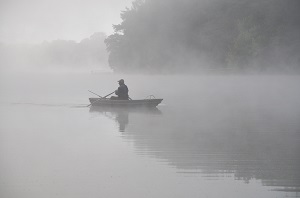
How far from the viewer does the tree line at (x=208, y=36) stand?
58.4 meters

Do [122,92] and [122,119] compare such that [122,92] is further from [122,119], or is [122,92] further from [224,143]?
[224,143]

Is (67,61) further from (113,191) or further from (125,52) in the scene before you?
(113,191)

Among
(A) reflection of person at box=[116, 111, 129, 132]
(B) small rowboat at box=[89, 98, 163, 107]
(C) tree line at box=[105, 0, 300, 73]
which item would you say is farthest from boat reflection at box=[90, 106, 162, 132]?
(C) tree line at box=[105, 0, 300, 73]

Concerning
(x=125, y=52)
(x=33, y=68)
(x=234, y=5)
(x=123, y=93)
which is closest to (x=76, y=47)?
(x=33, y=68)

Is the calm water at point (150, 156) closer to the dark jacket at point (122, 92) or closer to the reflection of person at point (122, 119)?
the reflection of person at point (122, 119)

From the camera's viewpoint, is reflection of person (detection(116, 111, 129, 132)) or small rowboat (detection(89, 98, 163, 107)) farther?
small rowboat (detection(89, 98, 163, 107))

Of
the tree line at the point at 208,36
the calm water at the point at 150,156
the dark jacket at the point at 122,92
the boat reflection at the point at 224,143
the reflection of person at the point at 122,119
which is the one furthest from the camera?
the tree line at the point at 208,36

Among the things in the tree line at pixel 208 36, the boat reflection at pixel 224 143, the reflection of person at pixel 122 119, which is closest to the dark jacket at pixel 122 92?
the reflection of person at pixel 122 119

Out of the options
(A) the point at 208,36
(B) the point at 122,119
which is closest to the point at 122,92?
(B) the point at 122,119

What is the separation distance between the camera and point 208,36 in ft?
212

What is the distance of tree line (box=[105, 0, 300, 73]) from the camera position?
2299 inches

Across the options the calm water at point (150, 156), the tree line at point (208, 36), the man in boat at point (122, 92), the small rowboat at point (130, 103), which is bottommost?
the calm water at point (150, 156)

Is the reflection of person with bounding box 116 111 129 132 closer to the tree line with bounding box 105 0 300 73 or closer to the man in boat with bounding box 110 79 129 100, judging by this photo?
the man in boat with bounding box 110 79 129 100

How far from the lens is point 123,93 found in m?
23.9
